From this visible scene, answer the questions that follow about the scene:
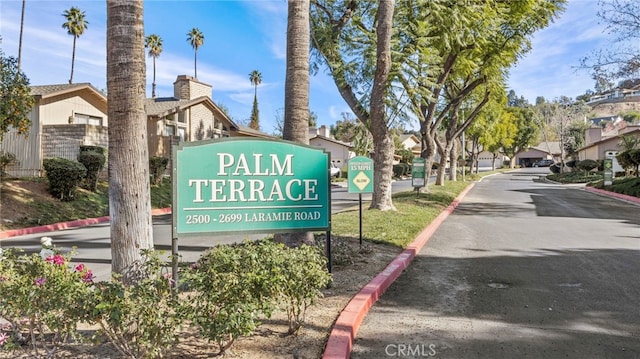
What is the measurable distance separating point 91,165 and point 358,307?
1671cm

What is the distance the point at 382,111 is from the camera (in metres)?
13.3

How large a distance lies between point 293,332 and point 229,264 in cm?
105

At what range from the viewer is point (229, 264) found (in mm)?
3910

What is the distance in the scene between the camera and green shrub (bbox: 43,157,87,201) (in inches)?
648

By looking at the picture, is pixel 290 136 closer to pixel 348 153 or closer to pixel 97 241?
pixel 97 241

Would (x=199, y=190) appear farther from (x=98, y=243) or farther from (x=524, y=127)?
(x=524, y=127)

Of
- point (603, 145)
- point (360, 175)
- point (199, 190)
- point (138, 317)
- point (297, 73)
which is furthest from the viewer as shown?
point (603, 145)

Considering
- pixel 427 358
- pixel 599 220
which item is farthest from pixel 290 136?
pixel 599 220

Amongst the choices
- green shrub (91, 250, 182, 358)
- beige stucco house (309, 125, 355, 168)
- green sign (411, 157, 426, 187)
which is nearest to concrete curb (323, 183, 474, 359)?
green shrub (91, 250, 182, 358)

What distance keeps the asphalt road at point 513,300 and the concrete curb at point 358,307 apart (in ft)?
0.34

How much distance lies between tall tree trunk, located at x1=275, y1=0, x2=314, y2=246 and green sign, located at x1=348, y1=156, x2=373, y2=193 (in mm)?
1486

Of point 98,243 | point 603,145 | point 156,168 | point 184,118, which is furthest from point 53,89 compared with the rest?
point 603,145

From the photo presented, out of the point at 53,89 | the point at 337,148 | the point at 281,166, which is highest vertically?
the point at 53,89

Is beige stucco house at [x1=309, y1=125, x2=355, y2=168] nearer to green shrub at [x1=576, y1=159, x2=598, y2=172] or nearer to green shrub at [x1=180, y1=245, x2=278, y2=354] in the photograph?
green shrub at [x1=576, y1=159, x2=598, y2=172]
